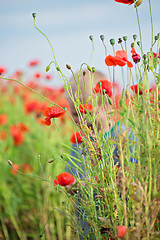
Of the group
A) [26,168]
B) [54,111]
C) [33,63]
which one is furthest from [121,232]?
[33,63]

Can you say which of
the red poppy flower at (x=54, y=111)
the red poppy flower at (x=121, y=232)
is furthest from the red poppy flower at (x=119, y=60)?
the red poppy flower at (x=121, y=232)

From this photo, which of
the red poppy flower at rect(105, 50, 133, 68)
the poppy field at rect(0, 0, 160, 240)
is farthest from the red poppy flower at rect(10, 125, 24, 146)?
the red poppy flower at rect(105, 50, 133, 68)

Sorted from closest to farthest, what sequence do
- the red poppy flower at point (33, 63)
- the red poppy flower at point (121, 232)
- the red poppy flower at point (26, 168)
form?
the red poppy flower at point (121, 232) → the red poppy flower at point (26, 168) → the red poppy flower at point (33, 63)

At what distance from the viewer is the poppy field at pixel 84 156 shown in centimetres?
62

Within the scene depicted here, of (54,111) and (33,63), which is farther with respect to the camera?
(33,63)

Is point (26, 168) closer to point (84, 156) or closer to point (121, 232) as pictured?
point (84, 156)

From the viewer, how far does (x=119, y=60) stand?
681 millimetres

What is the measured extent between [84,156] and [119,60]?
357mm

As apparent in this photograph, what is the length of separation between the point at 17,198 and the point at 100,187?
6.34 feet

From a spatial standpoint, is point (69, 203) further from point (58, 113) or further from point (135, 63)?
point (135, 63)

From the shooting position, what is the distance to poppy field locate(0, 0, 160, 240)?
62cm

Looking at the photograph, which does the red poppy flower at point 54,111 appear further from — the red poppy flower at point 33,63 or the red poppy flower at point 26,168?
the red poppy flower at point 33,63

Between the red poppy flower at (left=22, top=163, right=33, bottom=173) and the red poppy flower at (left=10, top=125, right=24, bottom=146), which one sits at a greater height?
the red poppy flower at (left=10, top=125, right=24, bottom=146)

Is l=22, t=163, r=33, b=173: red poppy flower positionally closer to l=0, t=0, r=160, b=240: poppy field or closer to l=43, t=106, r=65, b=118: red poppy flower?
l=0, t=0, r=160, b=240: poppy field
